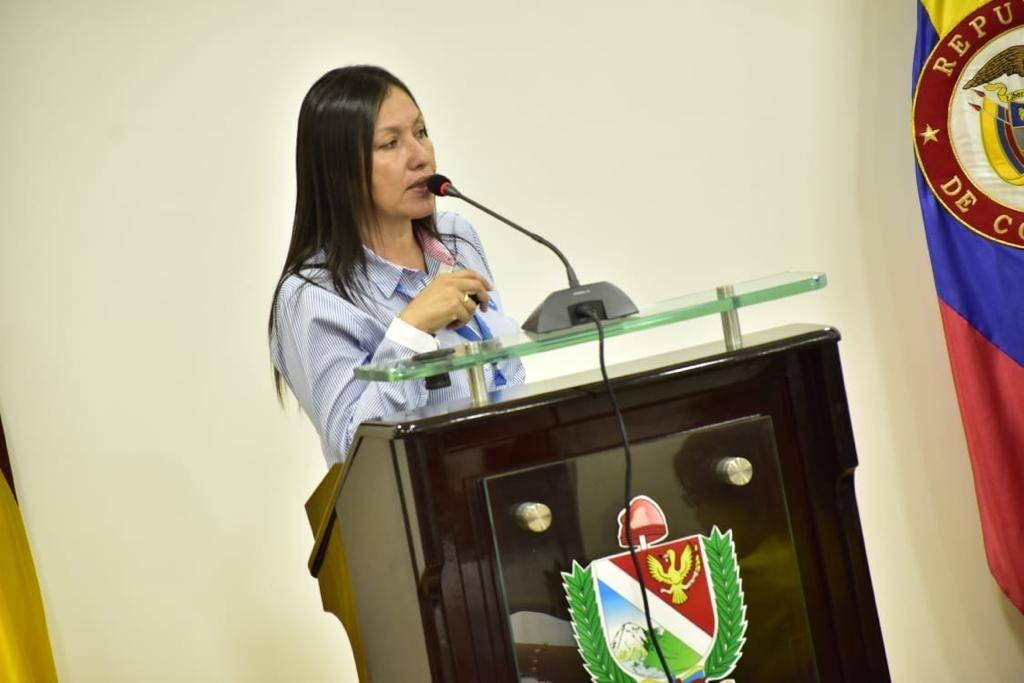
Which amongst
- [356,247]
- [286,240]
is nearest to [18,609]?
[286,240]

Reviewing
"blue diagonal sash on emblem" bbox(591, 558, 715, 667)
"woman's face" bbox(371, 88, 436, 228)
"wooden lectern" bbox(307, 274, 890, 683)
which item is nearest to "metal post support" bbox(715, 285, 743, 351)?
"wooden lectern" bbox(307, 274, 890, 683)

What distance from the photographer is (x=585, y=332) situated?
132cm

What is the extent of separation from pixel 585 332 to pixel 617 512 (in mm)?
196

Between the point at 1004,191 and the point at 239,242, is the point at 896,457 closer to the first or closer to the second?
the point at 1004,191

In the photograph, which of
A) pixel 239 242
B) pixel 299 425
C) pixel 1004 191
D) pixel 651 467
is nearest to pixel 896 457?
pixel 1004 191

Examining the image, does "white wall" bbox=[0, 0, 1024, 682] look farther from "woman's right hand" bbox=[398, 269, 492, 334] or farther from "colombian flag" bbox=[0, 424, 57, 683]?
"woman's right hand" bbox=[398, 269, 492, 334]

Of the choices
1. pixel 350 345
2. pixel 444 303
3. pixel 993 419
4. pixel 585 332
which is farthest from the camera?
pixel 993 419

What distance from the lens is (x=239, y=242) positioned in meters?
2.82

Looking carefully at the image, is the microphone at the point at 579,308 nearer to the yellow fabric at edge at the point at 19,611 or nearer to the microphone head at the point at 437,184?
the microphone head at the point at 437,184

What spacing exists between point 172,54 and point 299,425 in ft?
2.92

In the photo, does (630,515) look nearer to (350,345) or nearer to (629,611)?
(629,611)

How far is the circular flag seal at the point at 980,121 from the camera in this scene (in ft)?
9.19

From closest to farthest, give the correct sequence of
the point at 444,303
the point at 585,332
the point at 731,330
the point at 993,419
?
the point at 585,332
the point at 731,330
the point at 444,303
the point at 993,419

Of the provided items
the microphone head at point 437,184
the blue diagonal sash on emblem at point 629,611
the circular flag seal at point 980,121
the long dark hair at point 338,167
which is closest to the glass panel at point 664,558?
the blue diagonal sash on emblem at point 629,611
